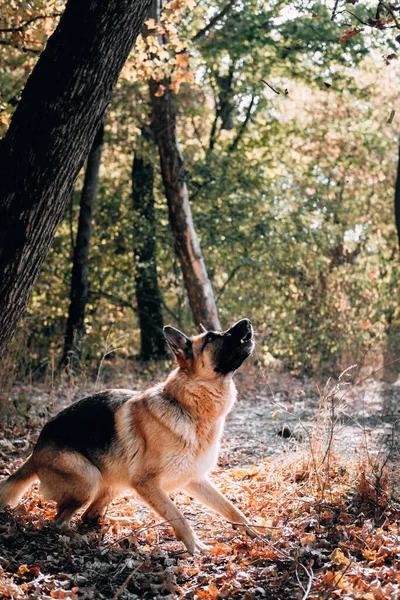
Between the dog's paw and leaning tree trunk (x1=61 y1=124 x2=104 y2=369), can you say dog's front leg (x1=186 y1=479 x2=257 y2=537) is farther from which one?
leaning tree trunk (x1=61 y1=124 x2=104 y2=369)

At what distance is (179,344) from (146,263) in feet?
36.9

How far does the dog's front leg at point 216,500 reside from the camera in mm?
5715

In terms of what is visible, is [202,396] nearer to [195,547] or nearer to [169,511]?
[169,511]

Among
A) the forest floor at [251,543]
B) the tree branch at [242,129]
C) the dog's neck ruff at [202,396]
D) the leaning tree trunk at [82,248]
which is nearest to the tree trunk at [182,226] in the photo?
the leaning tree trunk at [82,248]

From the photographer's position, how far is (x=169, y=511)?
5.46 meters

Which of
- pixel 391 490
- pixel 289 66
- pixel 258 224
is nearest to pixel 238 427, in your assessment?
pixel 391 490

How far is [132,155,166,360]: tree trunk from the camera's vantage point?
17203 millimetres

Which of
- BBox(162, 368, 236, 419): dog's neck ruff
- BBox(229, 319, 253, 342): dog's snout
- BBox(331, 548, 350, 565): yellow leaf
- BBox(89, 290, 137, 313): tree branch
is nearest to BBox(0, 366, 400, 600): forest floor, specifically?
BBox(331, 548, 350, 565): yellow leaf

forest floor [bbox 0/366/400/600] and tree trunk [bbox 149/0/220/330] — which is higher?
tree trunk [bbox 149/0/220/330]

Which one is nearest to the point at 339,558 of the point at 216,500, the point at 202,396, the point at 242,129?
the point at 216,500

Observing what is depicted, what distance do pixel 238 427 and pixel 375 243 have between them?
11424mm

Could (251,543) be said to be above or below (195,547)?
above

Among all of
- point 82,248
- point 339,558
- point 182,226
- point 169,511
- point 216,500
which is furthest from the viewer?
point 82,248

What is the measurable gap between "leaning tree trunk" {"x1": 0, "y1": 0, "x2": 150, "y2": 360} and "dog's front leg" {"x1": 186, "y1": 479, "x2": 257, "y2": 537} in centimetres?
219
